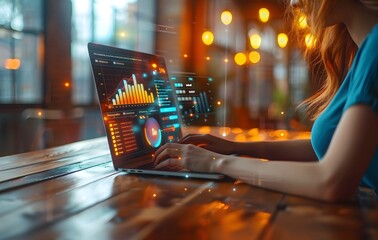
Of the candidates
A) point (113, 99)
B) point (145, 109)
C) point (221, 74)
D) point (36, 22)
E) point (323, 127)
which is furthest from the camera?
point (36, 22)

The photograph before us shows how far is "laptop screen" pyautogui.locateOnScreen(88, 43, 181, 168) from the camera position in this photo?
100 centimetres

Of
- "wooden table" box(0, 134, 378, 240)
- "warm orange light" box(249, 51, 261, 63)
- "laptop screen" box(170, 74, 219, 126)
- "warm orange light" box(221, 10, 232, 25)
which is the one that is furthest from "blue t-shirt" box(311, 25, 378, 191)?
"warm orange light" box(249, 51, 261, 63)

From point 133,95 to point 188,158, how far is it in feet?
0.97

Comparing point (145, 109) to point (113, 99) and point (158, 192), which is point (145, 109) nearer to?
point (113, 99)

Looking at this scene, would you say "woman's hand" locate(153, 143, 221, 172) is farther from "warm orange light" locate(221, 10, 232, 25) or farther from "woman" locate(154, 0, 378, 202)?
"warm orange light" locate(221, 10, 232, 25)

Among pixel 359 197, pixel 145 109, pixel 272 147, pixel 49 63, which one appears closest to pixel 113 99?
pixel 145 109

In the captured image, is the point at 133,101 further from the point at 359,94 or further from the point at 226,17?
the point at 226,17

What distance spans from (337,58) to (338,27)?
90 mm

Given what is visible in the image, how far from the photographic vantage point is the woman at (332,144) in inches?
27.9

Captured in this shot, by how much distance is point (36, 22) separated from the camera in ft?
10.6

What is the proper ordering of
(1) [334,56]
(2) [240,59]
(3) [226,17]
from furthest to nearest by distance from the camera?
1. (2) [240,59]
2. (3) [226,17]
3. (1) [334,56]

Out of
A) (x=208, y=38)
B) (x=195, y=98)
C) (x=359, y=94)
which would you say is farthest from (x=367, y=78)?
(x=208, y=38)

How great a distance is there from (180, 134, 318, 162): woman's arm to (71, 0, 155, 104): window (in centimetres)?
228

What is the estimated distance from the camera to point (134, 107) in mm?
1099
